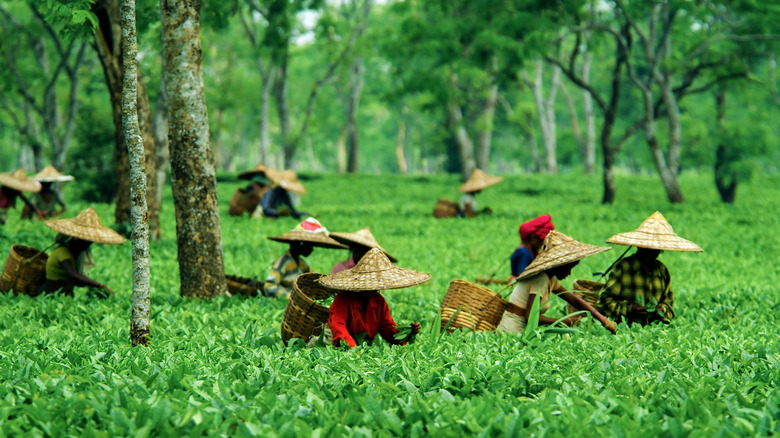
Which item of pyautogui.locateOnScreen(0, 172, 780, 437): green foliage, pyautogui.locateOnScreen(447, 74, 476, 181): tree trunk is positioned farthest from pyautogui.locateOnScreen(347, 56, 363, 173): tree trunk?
pyautogui.locateOnScreen(0, 172, 780, 437): green foliage

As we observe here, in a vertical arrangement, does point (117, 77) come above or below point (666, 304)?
above

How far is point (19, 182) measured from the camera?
13.5 metres

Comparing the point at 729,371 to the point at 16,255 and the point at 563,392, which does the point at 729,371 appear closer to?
the point at 563,392

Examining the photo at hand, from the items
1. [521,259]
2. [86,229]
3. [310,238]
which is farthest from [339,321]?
[86,229]

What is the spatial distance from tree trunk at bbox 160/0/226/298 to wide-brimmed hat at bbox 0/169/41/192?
7.16 meters

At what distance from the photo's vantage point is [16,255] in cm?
790

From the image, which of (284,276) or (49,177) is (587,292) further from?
(49,177)

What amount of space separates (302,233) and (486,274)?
13.5 feet

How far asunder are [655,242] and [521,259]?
1.41m

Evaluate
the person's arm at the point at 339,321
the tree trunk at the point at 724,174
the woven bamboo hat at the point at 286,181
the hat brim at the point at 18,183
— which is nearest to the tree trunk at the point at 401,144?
the tree trunk at the point at 724,174

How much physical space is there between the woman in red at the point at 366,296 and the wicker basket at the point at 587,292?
6.71 feet

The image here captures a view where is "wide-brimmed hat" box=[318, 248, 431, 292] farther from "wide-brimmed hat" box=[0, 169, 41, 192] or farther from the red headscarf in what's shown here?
"wide-brimmed hat" box=[0, 169, 41, 192]

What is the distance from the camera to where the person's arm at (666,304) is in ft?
21.2

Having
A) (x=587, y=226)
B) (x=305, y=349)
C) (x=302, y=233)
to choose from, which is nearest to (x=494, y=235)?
(x=587, y=226)
